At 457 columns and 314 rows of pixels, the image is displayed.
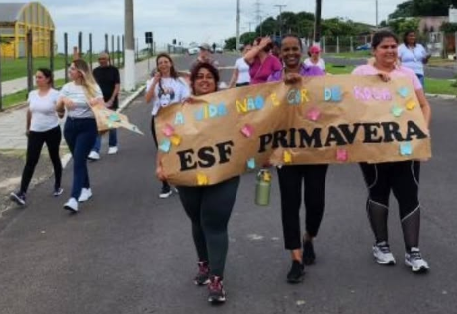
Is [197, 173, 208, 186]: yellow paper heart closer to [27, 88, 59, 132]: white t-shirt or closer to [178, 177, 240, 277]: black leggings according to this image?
[178, 177, 240, 277]: black leggings

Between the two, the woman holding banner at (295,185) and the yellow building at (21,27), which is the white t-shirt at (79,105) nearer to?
the woman holding banner at (295,185)

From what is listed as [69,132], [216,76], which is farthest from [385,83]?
[69,132]

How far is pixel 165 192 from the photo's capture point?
9133mm

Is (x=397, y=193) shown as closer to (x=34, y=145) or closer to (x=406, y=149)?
(x=406, y=149)

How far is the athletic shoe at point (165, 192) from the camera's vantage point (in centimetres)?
906

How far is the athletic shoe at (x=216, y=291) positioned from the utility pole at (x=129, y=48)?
72.7ft

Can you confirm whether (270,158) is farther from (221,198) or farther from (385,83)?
(385,83)

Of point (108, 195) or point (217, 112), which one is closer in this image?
point (217, 112)

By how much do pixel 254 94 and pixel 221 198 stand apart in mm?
811

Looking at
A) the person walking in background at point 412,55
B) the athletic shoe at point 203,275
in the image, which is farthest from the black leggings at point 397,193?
the person walking in background at point 412,55

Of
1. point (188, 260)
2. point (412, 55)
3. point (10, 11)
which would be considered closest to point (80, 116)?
point (188, 260)

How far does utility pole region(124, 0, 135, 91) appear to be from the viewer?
26797 mm

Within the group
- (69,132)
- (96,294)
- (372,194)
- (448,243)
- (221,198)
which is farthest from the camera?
(69,132)

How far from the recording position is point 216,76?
531 cm
